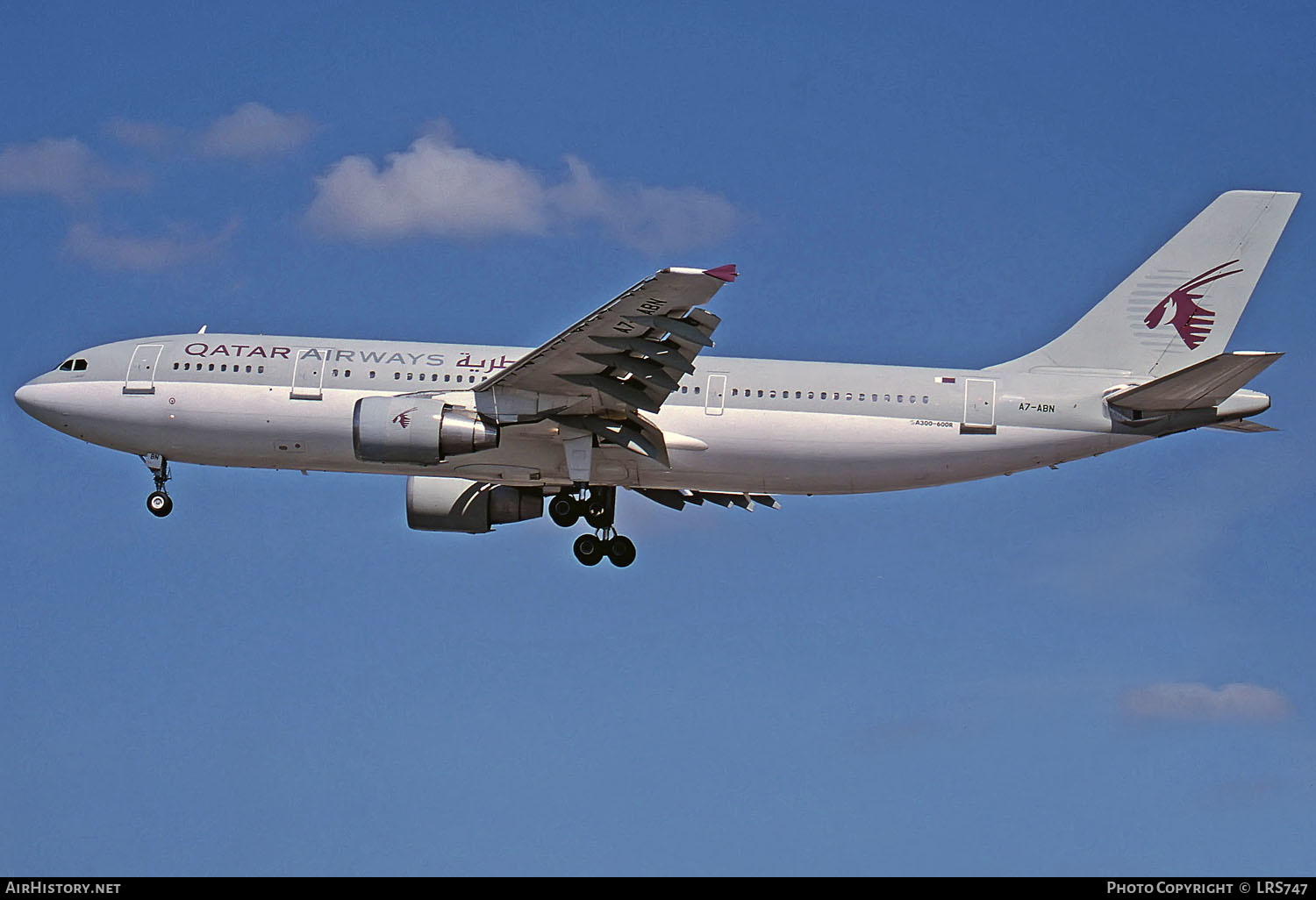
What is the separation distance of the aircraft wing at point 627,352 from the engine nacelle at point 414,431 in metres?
1.01

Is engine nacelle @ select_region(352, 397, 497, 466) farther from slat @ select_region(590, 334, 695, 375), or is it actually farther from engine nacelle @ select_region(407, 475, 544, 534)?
engine nacelle @ select_region(407, 475, 544, 534)

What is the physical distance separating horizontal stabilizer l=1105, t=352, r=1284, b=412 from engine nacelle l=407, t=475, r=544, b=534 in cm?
1420

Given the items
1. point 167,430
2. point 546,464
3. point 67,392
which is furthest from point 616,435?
point 67,392

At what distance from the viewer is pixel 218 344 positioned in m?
39.3

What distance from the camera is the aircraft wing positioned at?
1316 inches

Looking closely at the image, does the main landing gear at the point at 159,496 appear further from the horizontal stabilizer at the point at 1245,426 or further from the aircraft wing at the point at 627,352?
the horizontal stabilizer at the point at 1245,426

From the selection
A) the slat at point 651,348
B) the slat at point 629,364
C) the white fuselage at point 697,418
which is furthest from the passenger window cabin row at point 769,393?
the slat at point 651,348

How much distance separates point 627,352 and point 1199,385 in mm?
12104

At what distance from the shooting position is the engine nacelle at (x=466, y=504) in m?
41.8

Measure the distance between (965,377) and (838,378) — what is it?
288 centimetres

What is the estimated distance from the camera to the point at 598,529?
40906 mm

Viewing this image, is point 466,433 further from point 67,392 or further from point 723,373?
point 67,392

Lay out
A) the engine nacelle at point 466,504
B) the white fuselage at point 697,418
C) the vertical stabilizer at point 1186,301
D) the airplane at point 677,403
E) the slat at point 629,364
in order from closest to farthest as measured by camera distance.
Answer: the slat at point 629,364, the airplane at point 677,403, the white fuselage at point 697,418, the vertical stabilizer at point 1186,301, the engine nacelle at point 466,504
